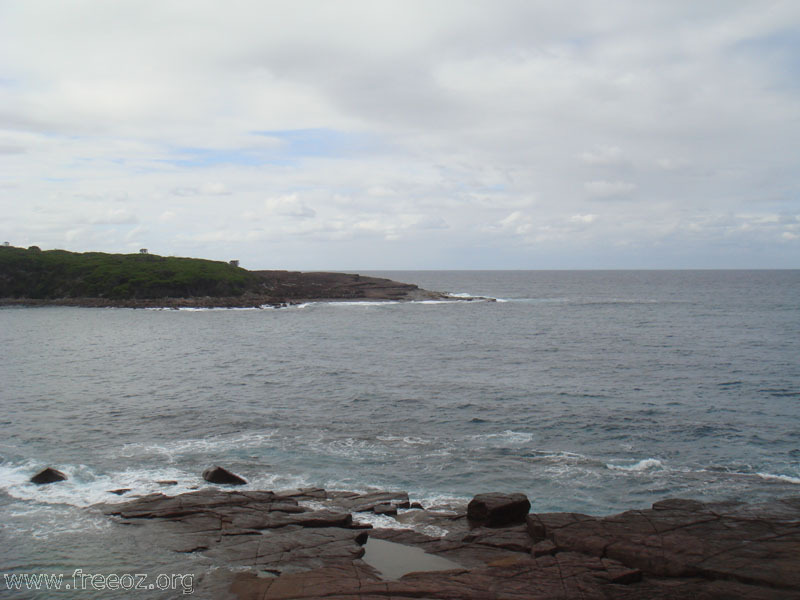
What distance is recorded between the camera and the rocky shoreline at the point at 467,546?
15586 millimetres

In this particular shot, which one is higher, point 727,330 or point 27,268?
point 27,268

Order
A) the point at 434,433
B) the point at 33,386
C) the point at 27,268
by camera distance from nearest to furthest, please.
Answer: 1. the point at 434,433
2. the point at 33,386
3. the point at 27,268

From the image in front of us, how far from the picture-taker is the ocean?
80.6 ft

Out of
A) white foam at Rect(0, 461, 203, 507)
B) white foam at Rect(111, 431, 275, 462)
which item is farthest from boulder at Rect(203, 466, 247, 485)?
white foam at Rect(111, 431, 275, 462)

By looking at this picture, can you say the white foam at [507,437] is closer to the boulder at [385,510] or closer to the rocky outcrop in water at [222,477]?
the boulder at [385,510]

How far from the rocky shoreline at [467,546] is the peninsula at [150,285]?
345 ft

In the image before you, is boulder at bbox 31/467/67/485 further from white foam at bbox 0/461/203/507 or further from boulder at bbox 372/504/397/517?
boulder at bbox 372/504/397/517

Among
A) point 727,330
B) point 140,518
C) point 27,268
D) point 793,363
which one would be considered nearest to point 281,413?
point 140,518

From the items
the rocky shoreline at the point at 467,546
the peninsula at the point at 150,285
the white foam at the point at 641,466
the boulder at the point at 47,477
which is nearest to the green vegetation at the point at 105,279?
the peninsula at the point at 150,285

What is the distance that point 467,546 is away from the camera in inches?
761

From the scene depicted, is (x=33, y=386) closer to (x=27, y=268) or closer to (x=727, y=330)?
(x=727, y=330)

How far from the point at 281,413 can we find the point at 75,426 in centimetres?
1189

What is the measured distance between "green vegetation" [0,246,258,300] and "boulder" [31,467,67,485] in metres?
106

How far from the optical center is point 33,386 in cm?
4553
